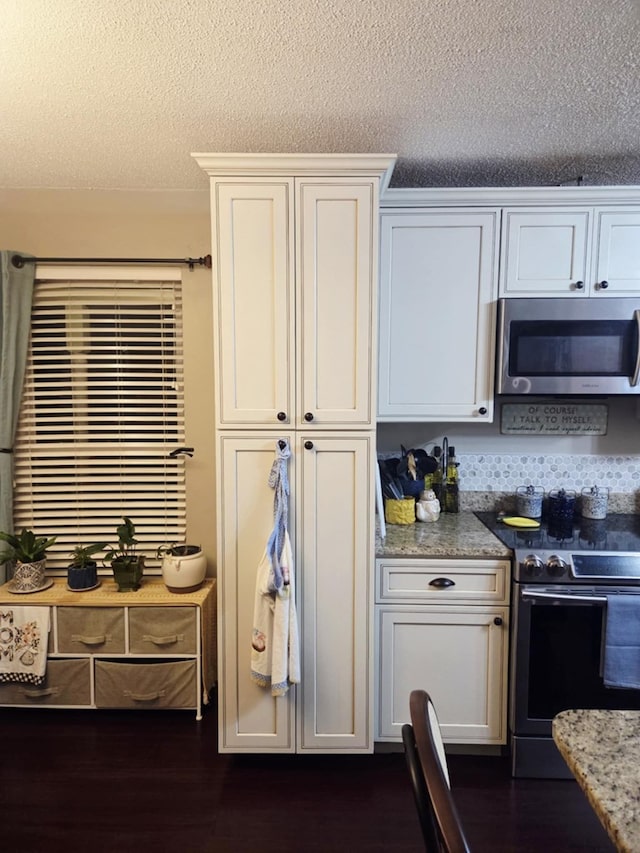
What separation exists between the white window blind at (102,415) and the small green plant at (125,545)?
8 cm

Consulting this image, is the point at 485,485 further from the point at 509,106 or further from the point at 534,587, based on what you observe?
the point at 509,106

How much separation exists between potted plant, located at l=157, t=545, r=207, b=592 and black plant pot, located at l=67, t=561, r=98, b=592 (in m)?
0.35

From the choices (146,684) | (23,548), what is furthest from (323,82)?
(146,684)

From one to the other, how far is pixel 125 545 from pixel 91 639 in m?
0.46

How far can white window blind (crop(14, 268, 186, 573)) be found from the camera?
2.42 meters

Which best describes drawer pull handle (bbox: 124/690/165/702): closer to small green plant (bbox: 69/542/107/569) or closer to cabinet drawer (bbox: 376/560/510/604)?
small green plant (bbox: 69/542/107/569)

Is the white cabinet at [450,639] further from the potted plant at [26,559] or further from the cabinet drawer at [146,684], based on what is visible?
the potted plant at [26,559]

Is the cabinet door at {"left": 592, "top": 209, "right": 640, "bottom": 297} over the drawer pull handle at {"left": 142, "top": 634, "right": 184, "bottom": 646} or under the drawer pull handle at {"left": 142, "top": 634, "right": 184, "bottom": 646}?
over

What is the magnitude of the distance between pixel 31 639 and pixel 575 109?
10.1ft

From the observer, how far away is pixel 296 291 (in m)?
1.80

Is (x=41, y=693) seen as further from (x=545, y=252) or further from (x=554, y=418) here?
(x=545, y=252)

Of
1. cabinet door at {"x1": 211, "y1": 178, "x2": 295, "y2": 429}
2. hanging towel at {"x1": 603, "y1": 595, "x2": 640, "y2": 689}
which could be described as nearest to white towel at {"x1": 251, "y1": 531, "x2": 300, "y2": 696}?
cabinet door at {"x1": 211, "y1": 178, "x2": 295, "y2": 429}

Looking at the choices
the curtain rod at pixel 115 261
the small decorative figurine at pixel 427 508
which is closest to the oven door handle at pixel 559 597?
the small decorative figurine at pixel 427 508

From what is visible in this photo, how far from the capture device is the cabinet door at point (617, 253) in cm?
203
